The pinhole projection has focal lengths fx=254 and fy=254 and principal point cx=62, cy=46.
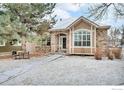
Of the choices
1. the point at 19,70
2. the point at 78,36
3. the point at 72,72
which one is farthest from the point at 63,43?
the point at 19,70

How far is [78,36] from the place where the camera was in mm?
3193

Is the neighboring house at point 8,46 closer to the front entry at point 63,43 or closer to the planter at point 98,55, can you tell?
the front entry at point 63,43

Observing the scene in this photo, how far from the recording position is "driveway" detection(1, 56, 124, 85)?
2.97 metres

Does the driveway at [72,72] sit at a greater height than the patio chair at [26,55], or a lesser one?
lesser

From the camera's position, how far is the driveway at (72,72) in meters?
2.97

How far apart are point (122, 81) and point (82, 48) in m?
0.62

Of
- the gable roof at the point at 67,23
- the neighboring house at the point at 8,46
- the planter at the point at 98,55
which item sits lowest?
the planter at the point at 98,55

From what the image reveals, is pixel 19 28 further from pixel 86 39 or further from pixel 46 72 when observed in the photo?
pixel 86 39

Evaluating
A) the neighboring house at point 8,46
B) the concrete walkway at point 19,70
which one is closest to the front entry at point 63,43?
the concrete walkway at point 19,70

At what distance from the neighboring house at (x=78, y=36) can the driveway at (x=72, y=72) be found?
0.38ft

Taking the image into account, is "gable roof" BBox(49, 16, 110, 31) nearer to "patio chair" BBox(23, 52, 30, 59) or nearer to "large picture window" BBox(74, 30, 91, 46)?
"large picture window" BBox(74, 30, 91, 46)

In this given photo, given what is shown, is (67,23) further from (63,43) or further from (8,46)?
(8,46)

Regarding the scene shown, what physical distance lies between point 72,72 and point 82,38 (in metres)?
0.46

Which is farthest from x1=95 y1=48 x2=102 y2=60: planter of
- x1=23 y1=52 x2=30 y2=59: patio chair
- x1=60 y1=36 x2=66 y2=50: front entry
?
x1=23 y1=52 x2=30 y2=59: patio chair
